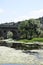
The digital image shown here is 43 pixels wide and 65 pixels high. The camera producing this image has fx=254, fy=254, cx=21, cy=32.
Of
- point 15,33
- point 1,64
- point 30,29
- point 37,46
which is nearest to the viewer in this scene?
point 1,64

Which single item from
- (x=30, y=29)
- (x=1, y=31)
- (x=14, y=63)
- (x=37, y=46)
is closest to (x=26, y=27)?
(x=30, y=29)

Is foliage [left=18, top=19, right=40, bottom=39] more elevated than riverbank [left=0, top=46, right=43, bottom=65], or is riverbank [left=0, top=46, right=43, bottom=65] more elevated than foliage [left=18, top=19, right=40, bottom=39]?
foliage [left=18, top=19, right=40, bottom=39]

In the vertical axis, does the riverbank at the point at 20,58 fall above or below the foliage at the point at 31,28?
below

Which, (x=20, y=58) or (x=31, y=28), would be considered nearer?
(x=20, y=58)

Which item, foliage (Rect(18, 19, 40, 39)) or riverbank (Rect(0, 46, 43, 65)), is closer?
riverbank (Rect(0, 46, 43, 65))

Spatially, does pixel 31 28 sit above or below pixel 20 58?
above

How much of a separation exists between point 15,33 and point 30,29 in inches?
1807

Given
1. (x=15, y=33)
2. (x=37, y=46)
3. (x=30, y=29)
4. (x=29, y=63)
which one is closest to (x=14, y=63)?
(x=29, y=63)

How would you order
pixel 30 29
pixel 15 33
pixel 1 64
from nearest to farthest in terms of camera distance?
pixel 1 64
pixel 30 29
pixel 15 33

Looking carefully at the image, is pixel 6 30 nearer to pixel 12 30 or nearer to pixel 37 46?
pixel 12 30

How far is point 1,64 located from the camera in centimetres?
3984

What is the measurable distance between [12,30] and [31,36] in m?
49.3

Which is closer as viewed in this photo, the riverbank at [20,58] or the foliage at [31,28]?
the riverbank at [20,58]

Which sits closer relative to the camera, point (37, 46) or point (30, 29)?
point (37, 46)
